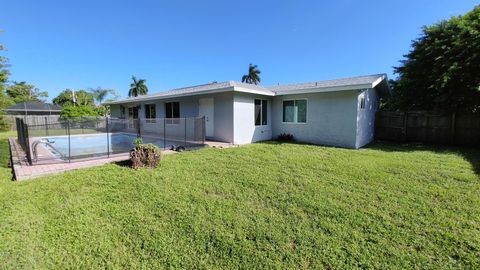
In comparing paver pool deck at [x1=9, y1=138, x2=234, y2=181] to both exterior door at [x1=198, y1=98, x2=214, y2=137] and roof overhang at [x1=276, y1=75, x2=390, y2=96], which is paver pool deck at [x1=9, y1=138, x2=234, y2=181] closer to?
exterior door at [x1=198, y1=98, x2=214, y2=137]

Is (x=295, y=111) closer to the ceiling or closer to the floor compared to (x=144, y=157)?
closer to the ceiling

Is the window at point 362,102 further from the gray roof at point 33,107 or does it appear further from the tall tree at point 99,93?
the tall tree at point 99,93

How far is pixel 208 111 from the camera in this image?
36.6 ft

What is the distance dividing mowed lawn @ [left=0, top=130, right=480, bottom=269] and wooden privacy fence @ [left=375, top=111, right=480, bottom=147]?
225 inches

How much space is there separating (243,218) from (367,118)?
974cm

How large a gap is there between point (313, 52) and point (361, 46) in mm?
4034

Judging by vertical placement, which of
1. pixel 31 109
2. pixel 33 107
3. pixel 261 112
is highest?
pixel 33 107

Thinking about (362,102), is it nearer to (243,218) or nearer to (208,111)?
(208,111)

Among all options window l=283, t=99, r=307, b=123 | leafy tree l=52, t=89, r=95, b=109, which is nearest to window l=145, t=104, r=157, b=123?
window l=283, t=99, r=307, b=123

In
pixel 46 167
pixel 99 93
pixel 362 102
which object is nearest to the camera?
pixel 46 167

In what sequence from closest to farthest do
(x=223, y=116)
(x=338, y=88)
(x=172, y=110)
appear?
(x=338, y=88) < (x=223, y=116) < (x=172, y=110)

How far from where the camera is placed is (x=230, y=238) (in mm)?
3080

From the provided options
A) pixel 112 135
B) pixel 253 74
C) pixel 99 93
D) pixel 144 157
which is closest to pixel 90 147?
pixel 112 135

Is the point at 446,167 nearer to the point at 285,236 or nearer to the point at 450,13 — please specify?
the point at 285,236
